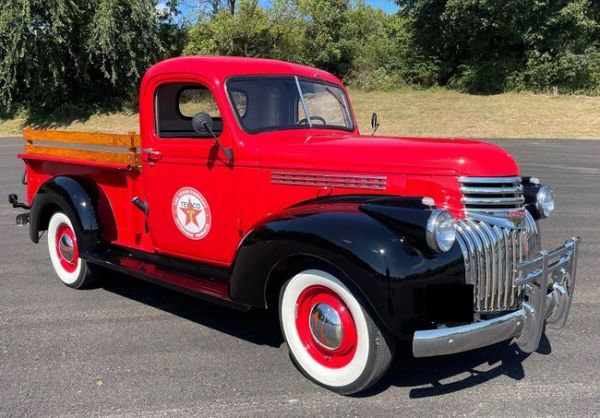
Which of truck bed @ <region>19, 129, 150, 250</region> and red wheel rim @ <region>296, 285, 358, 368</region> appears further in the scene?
truck bed @ <region>19, 129, 150, 250</region>

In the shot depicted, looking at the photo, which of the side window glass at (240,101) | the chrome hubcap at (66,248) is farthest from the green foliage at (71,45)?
the side window glass at (240,101)

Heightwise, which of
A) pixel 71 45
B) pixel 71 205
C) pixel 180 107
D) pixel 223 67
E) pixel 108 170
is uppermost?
pixel 71 45

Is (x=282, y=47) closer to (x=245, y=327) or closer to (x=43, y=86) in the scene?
(x=43, y=86)

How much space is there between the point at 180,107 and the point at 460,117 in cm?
2248

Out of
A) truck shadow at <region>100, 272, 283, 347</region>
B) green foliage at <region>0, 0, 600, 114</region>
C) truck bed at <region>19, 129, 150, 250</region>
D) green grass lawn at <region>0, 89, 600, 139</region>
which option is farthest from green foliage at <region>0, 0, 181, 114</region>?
truck shadow at <region>100, 272, 283, 347</region>

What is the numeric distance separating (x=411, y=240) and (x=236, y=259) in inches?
45.2

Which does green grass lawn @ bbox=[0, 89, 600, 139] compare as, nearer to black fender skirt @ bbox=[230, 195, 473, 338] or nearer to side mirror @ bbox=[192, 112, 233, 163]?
Answer: side mirror @ bbox=[192, 112, 233, 163]

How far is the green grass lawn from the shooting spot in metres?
23.0

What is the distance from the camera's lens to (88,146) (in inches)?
189

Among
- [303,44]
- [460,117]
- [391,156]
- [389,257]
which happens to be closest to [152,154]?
[391,156]

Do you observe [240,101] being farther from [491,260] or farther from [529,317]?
[529,317]

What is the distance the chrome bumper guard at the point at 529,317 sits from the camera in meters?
2.72

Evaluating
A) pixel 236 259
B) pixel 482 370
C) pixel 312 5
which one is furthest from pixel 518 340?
pixel 312 5

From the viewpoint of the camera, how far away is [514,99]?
91.9 feet
